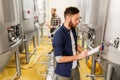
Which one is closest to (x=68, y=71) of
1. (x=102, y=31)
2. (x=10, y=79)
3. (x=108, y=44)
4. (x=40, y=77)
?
(x=108, y=44)

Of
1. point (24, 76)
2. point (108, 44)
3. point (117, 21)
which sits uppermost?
point (117, 21)

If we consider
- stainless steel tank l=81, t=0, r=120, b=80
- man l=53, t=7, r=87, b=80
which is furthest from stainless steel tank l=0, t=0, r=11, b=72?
stainless steel tank l=81, t=0, r=120, b=80

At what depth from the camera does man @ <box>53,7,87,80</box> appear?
129 centimetres

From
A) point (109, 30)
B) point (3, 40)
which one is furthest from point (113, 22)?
point (3, 40)

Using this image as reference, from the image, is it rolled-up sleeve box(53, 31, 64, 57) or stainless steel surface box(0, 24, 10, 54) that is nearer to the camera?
rolled-up sleeve box(53, 31, 64, 57)

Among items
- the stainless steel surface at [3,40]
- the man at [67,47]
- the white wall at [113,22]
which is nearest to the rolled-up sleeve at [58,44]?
the man at [67,47]

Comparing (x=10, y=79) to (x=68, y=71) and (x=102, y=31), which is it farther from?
(x=102, y=31)

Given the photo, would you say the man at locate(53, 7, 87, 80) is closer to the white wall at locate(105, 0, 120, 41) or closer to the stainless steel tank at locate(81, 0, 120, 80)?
the stainless steel tank at locate(81, 0, 120, 80)

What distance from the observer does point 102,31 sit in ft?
6.36

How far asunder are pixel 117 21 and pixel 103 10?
29cm

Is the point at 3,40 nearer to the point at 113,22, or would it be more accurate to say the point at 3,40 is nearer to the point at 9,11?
the point at 9,11

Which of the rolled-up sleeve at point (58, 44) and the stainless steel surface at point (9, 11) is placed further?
the stainless steel surface at point (9, 11)

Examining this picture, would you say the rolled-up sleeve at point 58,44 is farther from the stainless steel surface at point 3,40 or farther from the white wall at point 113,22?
the stainless steel surface at point 3,40

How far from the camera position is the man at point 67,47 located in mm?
1295
